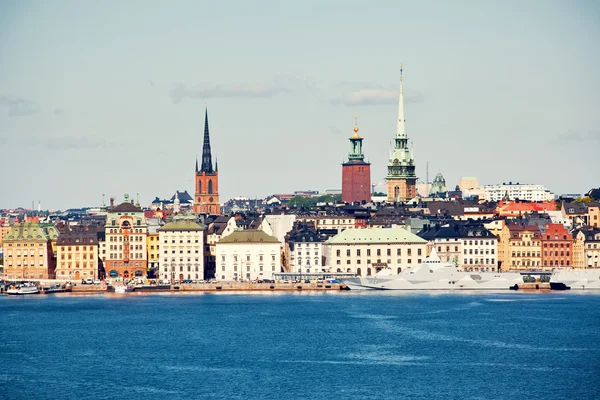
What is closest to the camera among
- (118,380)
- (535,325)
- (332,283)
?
(118,380)

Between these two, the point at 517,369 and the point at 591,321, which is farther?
the point at 591,321

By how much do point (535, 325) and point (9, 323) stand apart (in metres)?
25.5

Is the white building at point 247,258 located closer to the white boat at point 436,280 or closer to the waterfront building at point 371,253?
the waterfront building at point 371,253

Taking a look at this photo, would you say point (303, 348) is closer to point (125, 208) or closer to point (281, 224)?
point (125, 208)

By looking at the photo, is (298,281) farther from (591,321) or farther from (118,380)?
(118,380)

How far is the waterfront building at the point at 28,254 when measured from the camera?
105125mm

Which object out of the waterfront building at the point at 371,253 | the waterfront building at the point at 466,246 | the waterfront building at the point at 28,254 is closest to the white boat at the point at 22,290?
the waterfront building at the point at 28,254

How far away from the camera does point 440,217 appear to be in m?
124

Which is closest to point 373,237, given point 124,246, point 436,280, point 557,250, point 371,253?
point 371,253

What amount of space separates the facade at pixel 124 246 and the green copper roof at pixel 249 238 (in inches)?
272

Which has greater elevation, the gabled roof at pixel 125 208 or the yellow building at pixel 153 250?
the gabled roof at pixel 125 208

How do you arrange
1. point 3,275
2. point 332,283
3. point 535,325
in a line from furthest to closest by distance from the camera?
point 3,275 < point 332,283 < point 535,325

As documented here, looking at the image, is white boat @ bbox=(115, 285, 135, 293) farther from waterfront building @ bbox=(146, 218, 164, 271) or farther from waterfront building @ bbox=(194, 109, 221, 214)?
waterfront building @ bbox=(194, 109, 221, 214)

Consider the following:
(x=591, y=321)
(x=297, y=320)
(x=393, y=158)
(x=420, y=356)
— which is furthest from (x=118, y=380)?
(x=393, y=158)
